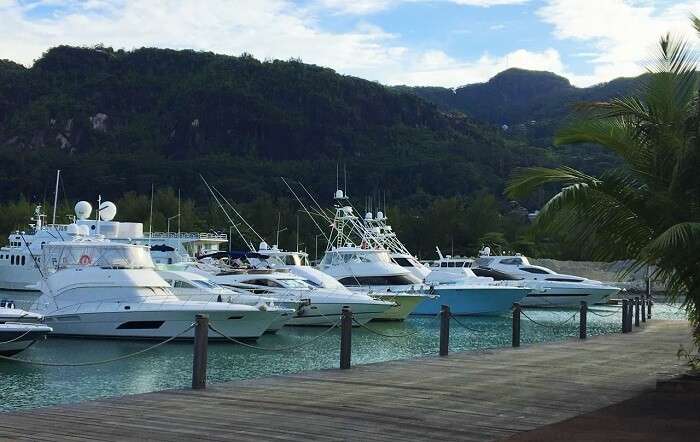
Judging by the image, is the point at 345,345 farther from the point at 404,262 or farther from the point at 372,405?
the point at 404,262

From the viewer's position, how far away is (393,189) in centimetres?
11975

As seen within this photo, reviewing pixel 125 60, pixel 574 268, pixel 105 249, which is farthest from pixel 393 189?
pixel 105 249

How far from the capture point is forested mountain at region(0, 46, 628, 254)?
11950 cm

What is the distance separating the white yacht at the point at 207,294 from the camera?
1171 inches

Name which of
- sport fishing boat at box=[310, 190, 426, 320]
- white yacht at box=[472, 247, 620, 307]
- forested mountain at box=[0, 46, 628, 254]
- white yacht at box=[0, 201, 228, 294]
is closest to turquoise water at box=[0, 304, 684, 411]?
sport fishing boat at box=[310, 190, 426, 320]

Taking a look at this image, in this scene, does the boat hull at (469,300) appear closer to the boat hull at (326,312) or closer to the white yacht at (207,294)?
the boat hull at (326,312)

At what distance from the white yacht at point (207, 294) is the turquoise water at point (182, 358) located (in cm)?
98

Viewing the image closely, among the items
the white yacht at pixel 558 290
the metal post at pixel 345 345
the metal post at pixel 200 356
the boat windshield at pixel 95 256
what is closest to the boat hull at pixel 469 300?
the white yacht at pixel 558 290

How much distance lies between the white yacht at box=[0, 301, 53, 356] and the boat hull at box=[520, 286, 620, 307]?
34213 millimetres

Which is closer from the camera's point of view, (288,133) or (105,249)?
(105,249)

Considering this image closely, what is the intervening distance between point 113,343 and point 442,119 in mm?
123886

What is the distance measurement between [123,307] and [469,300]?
64.1ft

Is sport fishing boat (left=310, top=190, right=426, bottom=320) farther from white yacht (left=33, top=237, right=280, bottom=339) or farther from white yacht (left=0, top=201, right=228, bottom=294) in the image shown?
white yacht (left=33, top=237, right=280, bottom=339)

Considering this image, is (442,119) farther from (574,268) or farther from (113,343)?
(113,343)
